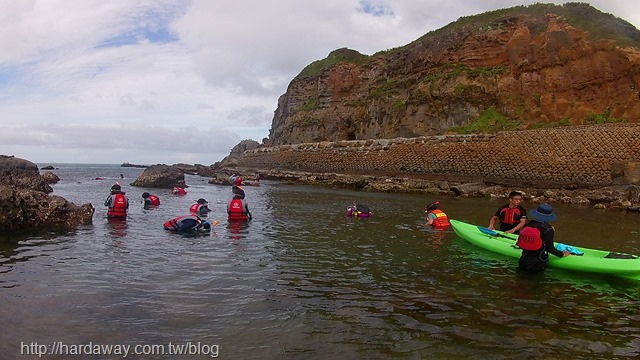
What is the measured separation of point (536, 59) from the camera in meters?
35.4

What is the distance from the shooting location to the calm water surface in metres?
5.50

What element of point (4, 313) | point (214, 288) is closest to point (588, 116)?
point (214, 288)

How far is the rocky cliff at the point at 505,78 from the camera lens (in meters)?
31.4

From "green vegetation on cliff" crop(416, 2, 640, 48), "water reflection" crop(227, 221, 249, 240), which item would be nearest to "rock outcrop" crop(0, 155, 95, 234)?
"water reflection" crop(227, 221, 249, 240)

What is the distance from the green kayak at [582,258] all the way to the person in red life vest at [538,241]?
Answer: 1.19ft

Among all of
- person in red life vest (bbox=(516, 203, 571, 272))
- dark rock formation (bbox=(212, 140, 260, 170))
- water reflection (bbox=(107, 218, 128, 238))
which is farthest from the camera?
dark rock formation (bbox=(212, 140, 260, 170))

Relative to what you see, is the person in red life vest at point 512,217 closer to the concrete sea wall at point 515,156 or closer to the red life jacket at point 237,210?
the red life jacket at point 237,210

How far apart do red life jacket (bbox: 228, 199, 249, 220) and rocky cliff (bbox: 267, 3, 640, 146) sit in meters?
26.2

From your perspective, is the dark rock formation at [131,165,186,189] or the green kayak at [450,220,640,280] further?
the dark rock formation at [131,165,186,189]

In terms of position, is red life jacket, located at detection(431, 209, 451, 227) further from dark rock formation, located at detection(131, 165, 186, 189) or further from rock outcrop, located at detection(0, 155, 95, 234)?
dark rock formation, located at detection(131, 165, 186, 189)

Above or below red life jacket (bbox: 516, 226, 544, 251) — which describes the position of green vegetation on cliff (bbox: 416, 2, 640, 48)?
above

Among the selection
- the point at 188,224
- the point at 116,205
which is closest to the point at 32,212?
the point at 116,205

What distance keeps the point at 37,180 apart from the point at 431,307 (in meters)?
27.4

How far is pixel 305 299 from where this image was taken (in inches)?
285
